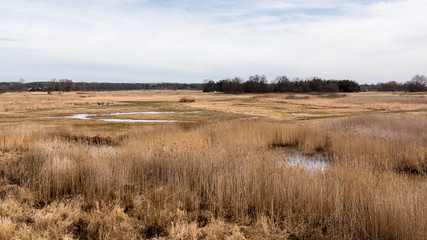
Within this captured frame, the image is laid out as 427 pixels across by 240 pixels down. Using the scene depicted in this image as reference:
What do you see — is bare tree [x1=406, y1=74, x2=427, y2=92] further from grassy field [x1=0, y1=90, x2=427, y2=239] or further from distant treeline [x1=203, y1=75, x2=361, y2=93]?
grassy field [x1=0, y1=90, x2=427, y2=239]

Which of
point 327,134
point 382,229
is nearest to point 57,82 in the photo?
point 327,134

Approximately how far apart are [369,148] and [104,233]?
37.6 ft

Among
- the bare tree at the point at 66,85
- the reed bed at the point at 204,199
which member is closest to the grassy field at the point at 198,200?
the reed bed at the point at 204,199

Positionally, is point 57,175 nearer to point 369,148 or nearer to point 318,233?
point 318,233

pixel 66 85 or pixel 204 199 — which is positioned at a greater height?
pixel 66 85

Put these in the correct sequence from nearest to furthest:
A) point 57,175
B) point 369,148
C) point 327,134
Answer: point 57,175 < point 369,148 < point 327,134

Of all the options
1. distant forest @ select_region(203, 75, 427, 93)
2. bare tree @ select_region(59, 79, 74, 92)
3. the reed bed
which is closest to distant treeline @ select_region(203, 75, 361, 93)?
distant forest @ select_region(203, 75, 427, 93)

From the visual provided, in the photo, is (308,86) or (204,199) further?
(308,86)

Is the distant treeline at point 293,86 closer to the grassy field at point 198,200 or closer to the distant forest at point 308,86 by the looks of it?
the distant forest at point 308,86

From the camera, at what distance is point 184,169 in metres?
9.05

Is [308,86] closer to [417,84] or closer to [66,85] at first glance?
[417,84]

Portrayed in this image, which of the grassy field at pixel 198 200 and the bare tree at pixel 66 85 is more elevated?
the bare tree at pixel 66 85

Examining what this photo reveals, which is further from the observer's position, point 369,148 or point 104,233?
point 369,148

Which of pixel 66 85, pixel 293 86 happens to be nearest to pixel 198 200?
pixel 293 86
